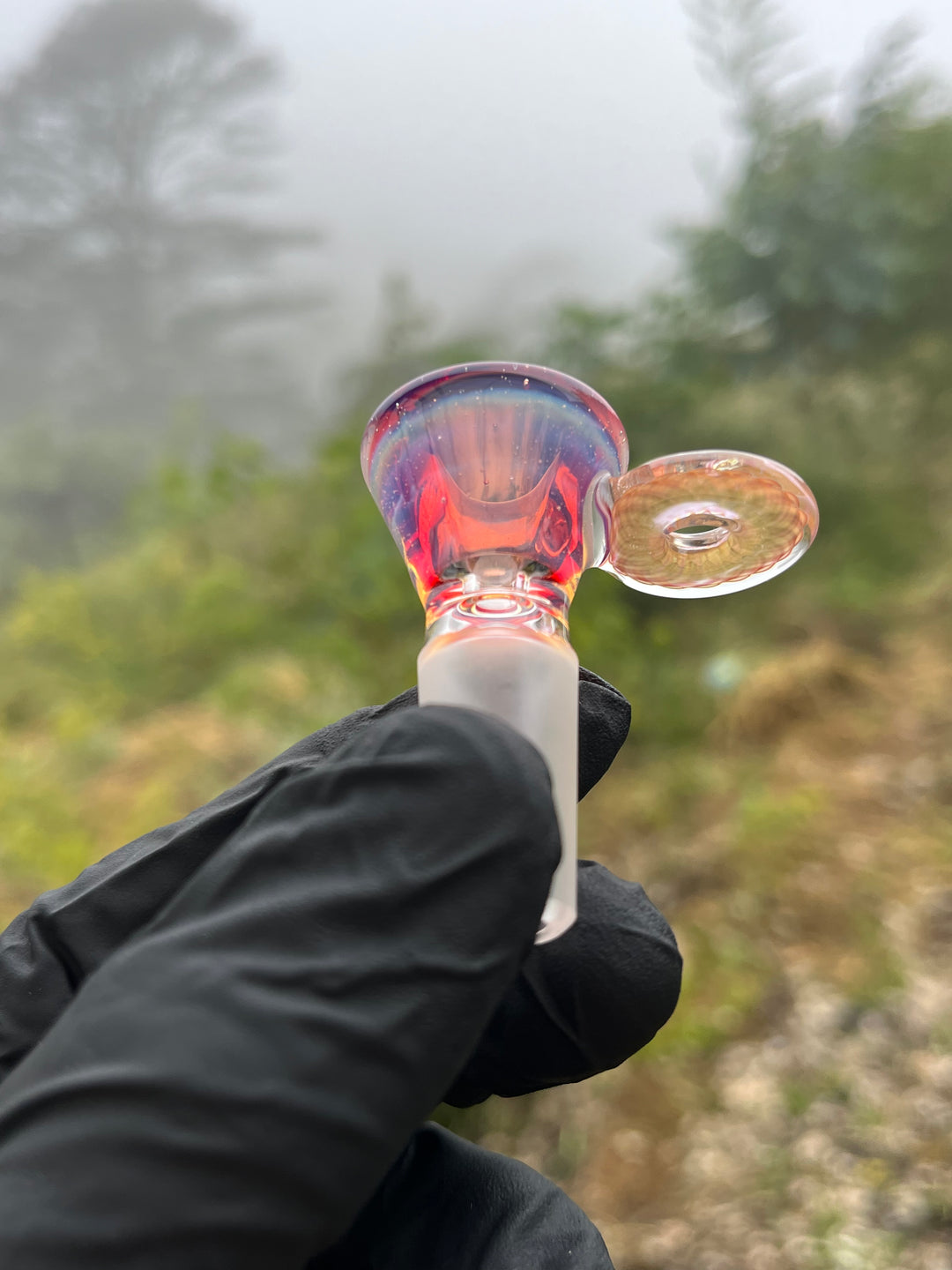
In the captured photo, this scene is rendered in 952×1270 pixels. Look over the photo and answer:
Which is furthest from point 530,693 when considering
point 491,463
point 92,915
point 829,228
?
point 829,228

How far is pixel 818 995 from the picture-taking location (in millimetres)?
988

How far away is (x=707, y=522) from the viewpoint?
0.33 meters

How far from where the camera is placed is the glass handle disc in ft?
1.02

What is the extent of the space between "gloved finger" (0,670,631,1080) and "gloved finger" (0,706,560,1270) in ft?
0.24

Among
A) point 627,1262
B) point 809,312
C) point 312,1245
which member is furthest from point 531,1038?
point 809,312

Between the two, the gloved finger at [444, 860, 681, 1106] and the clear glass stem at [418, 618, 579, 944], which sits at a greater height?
the clear glass stem at [418, 618, 579, 944]

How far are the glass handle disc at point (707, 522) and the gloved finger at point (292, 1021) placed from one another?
4.3 inches

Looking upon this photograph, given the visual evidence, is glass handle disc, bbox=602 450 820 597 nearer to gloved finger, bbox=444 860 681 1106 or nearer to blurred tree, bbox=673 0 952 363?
gloved finger, bbox=444 860 681 1106

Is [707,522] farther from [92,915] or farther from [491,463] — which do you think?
[92,915]

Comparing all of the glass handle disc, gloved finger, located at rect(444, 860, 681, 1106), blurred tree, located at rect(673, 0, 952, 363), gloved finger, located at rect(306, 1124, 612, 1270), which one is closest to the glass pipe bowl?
the glass handle disc

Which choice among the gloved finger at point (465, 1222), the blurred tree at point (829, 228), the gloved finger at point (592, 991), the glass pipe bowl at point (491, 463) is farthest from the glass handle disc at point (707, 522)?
the blurred tree at point (829, 228)

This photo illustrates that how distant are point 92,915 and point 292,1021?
140 mm

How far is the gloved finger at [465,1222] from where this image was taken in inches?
13.0

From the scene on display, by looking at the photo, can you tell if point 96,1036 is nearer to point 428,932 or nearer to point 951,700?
point 428,932
